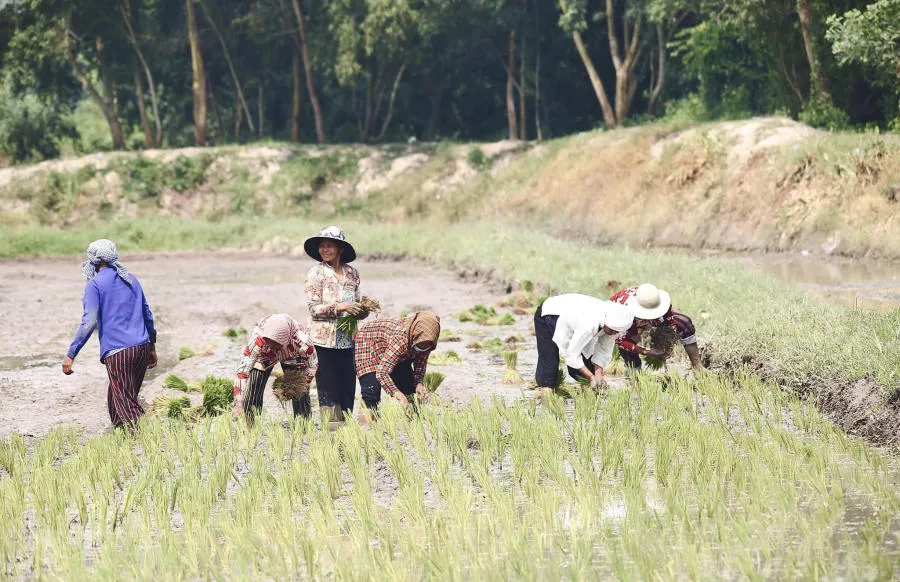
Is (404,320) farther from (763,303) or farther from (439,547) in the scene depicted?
(763,303)

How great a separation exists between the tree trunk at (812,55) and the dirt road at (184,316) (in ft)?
29.7

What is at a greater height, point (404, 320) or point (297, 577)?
point (404, 320)

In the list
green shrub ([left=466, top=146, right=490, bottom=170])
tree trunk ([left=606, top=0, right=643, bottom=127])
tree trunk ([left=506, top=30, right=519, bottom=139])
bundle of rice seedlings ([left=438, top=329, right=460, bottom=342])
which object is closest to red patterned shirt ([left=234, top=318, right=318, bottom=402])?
bundle of rice seedlings ([left=438, top=329, right=460, bottom=342])

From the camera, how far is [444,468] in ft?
22.9

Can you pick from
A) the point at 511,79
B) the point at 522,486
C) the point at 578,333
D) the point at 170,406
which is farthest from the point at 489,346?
the point at 511,79

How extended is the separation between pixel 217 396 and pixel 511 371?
2677mm

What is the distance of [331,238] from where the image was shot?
8422mm

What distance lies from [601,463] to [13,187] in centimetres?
3400

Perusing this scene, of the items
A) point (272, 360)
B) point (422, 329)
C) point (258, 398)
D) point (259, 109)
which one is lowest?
point (258, 398)

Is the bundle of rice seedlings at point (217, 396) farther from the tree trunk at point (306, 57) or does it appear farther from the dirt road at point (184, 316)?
the tree trunk at point (306, 57)

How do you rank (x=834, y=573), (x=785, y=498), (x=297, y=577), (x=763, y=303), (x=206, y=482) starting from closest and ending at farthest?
(x=834, y=573) < (x=297, y=577) < (x=785, y=498) < (x=206, y=482) < (x=763, y=303)

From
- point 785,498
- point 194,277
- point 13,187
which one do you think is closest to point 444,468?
point 785,498

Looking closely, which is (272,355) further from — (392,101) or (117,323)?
(392,101)

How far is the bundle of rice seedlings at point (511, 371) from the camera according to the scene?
10.4m
